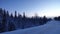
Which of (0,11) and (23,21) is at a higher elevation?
(0,11)

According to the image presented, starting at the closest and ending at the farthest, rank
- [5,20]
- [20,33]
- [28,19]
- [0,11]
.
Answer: [20,33], [0,11], [5,20], [28,19]

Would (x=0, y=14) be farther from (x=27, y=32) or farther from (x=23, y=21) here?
(x=27, y=32)

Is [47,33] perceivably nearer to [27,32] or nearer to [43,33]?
[43,33]

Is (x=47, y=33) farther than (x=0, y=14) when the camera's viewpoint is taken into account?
No

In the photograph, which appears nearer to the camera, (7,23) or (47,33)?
(47,33)

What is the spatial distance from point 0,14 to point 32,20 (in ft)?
45.8

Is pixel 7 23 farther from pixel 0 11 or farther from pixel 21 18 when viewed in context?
pixel 21 18

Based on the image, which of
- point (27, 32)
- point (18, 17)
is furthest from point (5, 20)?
point (27, 32)

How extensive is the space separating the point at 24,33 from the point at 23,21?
30.9 m

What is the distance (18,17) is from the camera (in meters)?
33.9

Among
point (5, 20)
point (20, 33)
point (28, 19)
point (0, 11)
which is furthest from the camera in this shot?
point (28, 19)

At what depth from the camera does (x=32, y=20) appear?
112 ft

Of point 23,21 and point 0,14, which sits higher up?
point 0,14

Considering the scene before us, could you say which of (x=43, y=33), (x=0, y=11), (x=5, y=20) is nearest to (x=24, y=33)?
(x=43, y=33)
